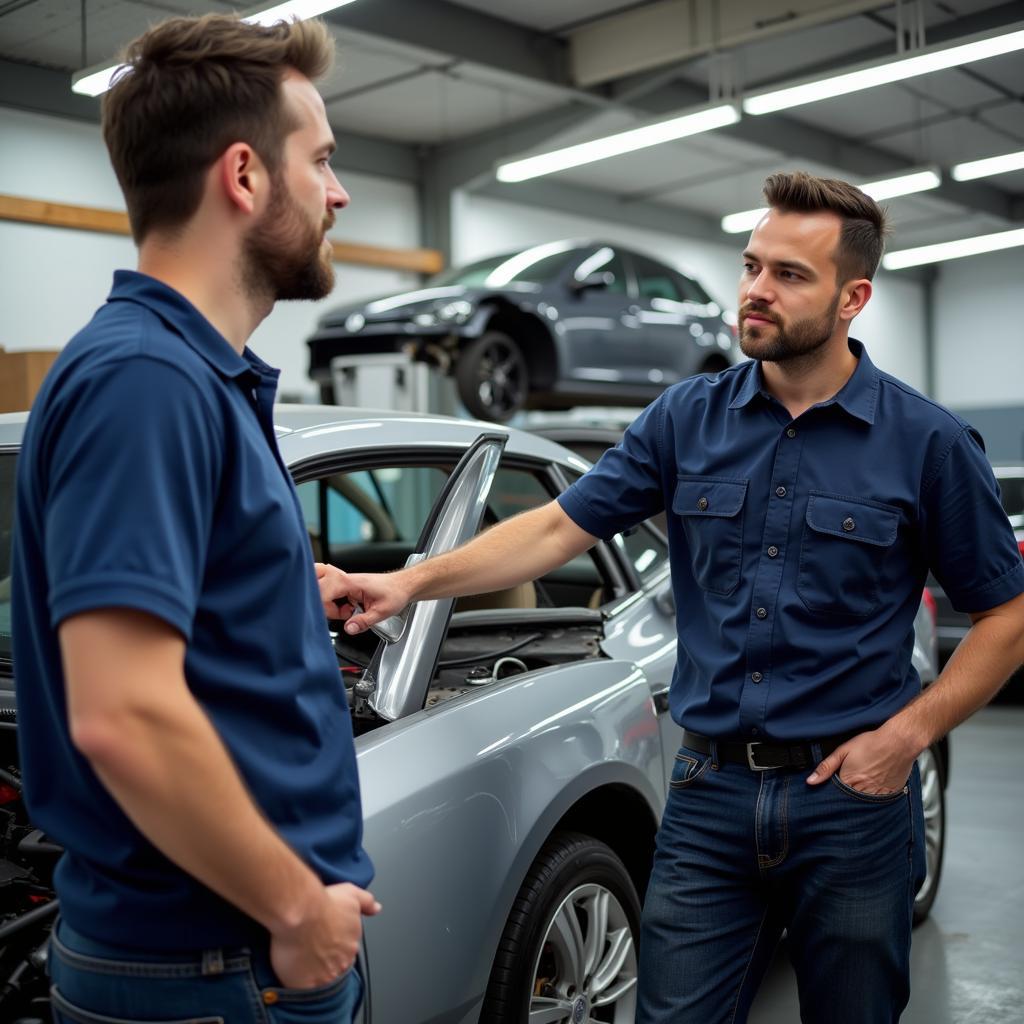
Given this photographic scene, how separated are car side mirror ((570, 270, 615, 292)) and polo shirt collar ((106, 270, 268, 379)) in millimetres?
8288

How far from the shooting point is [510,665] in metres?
2.81

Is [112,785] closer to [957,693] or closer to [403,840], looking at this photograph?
[403,840]

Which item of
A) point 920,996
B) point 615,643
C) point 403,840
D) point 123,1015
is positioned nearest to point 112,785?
point 123,1015

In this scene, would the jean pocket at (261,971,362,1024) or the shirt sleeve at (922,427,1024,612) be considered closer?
the jean pocket at (261,971,362,1024)

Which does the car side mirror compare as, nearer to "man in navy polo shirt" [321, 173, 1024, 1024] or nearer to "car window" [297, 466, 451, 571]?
"car window" [297, 466, 451, 571]

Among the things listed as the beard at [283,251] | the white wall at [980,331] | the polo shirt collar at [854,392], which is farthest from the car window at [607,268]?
the white wall at [980,331]

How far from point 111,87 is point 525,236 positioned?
15.2m

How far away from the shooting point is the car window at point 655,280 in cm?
1017

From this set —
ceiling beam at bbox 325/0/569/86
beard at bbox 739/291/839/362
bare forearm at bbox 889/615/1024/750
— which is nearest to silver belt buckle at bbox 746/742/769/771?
bare forearm at bbox 889/615/1024/750

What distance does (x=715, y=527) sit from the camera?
2133mm

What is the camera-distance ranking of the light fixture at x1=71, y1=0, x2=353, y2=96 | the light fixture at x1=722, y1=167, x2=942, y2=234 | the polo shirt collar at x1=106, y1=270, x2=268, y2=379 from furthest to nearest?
1. the light fixture at x1=722, y1=167, x2=942, y2=234
2. the light fixture at x1=71, y1=0, x2=353, y2=96
3. the polo shirt collar at x1=106, y1=270, x2=268, y2=379

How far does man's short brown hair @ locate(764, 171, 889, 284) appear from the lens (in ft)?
7.07

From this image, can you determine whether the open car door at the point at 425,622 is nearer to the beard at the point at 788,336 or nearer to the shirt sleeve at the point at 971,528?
the beard at the point at 788,336

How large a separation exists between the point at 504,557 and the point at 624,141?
31.1 feet
